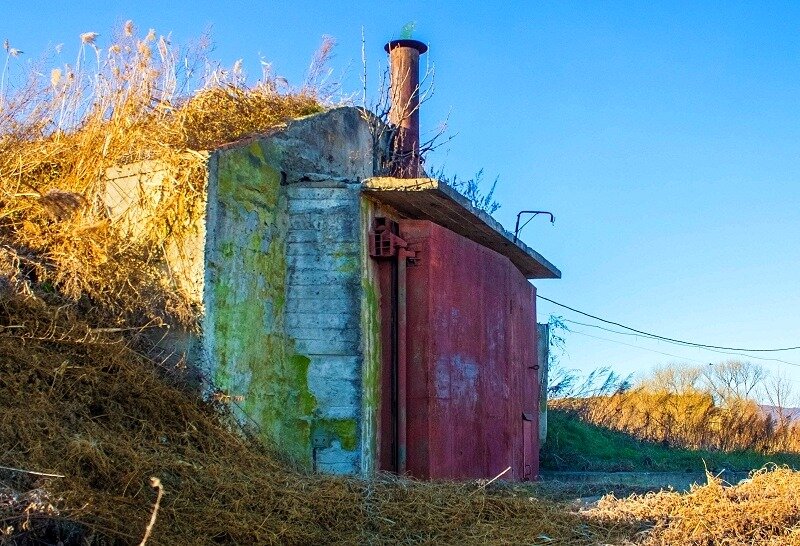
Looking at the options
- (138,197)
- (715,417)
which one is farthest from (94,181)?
(715,417)

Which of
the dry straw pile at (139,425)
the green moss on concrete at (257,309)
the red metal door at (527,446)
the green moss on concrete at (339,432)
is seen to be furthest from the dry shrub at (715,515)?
the red metal door at (527,446)

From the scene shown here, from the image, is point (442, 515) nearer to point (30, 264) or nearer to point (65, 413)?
point (65, 413)

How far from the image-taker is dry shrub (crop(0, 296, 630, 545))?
15.6 ft

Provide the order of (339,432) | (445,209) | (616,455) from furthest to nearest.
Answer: (616,455) → (445,209) → (339,432)

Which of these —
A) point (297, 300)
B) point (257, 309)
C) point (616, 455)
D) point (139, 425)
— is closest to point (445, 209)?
point (297, 300)

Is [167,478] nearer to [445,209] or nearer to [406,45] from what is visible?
[445,209]

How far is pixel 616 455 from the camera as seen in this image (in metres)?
16.9

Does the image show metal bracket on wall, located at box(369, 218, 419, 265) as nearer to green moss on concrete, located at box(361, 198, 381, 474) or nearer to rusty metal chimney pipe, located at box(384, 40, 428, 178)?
green moss on concrete, located at box(361, 198, 381, 474)

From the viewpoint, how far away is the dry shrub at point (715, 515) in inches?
214

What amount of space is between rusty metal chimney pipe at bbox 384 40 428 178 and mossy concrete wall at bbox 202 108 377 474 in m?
3.00

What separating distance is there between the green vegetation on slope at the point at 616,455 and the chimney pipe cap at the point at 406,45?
6866 mm

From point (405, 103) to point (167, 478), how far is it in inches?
326

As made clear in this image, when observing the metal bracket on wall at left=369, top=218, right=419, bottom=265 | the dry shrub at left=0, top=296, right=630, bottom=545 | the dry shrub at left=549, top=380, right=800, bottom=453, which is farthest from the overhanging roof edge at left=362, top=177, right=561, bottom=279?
the dry shrub at left=549, top=380, right=800, bottom=453

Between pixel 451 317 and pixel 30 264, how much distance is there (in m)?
3.84
